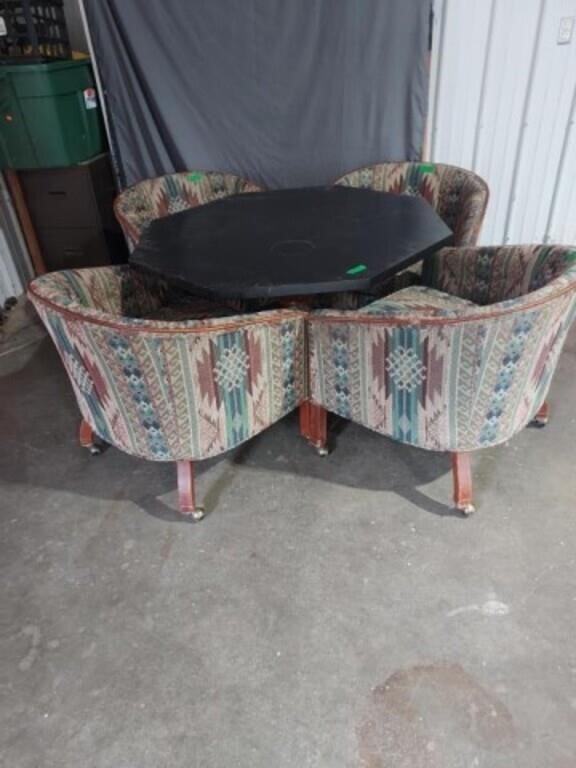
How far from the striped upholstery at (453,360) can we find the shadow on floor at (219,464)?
27 centimetres

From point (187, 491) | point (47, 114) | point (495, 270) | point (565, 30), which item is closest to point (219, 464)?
point (187, 491)

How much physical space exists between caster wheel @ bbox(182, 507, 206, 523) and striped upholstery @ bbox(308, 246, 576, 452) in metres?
0.50

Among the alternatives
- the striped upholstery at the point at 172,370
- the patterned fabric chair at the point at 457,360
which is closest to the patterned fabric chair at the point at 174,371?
→ the striped upholstery at the point at 172,370

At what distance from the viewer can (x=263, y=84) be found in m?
2.46

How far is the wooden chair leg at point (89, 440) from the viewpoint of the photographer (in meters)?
1.95

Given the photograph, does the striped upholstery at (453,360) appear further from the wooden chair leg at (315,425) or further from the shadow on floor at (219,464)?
the shadow on floor at (219,464)

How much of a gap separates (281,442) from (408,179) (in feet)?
4.45

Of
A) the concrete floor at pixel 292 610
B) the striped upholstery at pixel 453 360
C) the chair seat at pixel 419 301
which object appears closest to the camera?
the concrete floor at pixel 292 610

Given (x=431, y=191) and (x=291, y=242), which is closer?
(x=291, y=242)

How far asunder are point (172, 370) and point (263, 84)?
1.74 m

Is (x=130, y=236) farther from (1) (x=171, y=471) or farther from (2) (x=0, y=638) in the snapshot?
(2) (x=0, y=638)

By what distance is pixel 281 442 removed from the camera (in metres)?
1.98

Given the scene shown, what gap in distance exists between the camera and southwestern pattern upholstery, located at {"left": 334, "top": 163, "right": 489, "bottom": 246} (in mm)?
2129

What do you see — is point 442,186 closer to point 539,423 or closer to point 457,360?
point 539,423
